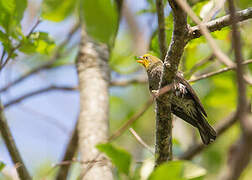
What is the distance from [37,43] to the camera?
3.37m

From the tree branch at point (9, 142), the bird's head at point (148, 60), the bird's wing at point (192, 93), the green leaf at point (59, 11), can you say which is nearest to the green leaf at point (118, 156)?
the tree branch at point (9, 142)

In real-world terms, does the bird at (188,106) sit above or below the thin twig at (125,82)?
below

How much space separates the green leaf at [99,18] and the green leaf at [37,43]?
6.73 ft

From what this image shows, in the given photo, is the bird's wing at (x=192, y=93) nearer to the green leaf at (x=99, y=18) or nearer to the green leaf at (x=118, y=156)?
the green leaf at (x=118, y=156)

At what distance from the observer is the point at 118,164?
1853 mm

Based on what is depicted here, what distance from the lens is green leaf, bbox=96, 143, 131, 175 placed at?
5.98 feet

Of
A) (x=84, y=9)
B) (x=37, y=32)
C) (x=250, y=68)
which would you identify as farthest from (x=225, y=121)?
(x=84, y=9)

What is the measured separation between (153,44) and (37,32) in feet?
3.79

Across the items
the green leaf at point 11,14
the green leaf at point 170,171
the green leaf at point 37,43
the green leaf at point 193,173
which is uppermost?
the green leaf at point 11,14

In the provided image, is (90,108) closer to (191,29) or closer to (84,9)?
(191,29)

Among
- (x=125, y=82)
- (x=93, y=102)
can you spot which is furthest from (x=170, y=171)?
(x=125, y=82)

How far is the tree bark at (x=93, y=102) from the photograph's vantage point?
3.50 metres

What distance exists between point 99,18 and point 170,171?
28.7 inches

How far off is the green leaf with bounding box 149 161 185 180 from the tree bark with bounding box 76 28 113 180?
179 cm
